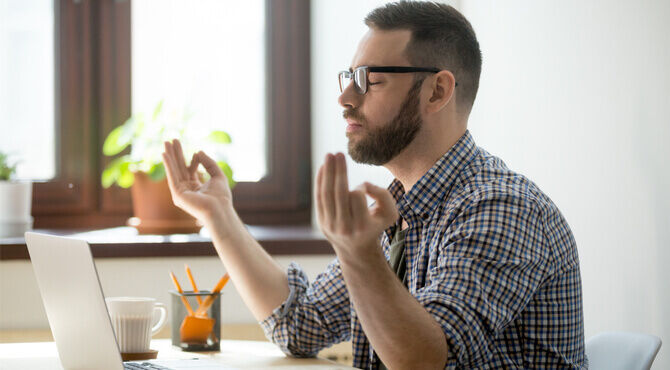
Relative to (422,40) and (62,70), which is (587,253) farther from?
(62,70)

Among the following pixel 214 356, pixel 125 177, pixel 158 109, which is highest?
pixel 158 109

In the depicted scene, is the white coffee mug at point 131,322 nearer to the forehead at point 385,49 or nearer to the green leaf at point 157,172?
the forehead at point 385,49

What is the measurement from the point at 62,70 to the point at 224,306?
3.24ft

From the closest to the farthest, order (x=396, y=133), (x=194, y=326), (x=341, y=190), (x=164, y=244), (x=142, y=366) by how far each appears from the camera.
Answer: (x=341, y=190) < (x=142, y=366) < (x=396, y=133) < (x=194, y=326) < (x=164, y=244)

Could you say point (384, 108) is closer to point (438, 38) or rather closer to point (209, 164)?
point (438, 38)

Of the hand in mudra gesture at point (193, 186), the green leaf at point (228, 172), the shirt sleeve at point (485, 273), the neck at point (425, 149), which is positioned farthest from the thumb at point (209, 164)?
the green leaf at point (228, 172)

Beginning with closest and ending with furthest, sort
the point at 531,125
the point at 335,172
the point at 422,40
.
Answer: the point at 335,172 → the point at 422,40 → the point at 531,125

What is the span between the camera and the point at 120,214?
2.66 m

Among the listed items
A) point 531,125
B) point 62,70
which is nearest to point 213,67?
point 62,70

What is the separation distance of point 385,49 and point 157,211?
4.24 ft

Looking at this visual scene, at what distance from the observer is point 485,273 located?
3.63 ft

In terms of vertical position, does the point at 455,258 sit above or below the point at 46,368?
above

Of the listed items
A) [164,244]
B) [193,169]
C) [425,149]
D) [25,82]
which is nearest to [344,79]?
[425,149]

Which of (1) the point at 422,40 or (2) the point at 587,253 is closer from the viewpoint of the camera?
(1) the point at 422,40
